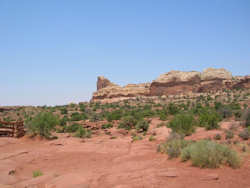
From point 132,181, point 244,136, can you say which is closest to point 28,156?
point 132,181

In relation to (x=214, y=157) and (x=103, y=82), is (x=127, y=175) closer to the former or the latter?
(x=214, y=157)

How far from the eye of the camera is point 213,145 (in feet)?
24.2

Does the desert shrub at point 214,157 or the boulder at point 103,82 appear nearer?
the desert shrub at point 214,157

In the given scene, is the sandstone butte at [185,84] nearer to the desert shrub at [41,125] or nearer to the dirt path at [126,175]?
the desert shrub at [41,125]

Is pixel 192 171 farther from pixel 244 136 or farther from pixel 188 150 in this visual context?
pixel 244 136

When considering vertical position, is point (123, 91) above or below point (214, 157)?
above

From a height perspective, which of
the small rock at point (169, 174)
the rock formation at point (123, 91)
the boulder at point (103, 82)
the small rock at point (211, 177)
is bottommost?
the small rock at point (169, 174)

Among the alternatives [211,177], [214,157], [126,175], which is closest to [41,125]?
[126,175]

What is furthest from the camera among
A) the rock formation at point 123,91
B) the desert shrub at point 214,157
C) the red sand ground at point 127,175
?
the rock formation at point 123,91

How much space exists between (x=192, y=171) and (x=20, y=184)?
200 inches

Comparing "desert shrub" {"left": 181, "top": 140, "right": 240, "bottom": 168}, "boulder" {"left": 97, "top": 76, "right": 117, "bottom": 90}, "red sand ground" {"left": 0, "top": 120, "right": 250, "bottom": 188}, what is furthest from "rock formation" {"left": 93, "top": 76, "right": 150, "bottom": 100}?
"desert shrub" {"left": 181, "top": 140, "right": 240, "bottom": 168}

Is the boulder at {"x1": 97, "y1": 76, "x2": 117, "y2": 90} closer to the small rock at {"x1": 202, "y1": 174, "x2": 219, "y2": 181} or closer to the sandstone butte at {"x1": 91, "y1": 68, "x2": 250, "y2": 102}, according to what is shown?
the sandstone butte at {"x1": 91, "y1": 68, "x2": 250, "y2": 102}

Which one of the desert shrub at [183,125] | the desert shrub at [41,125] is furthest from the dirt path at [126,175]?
the desert shrub at [41,125]

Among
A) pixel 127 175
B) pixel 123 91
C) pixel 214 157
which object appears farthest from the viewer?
pixel 123 91
